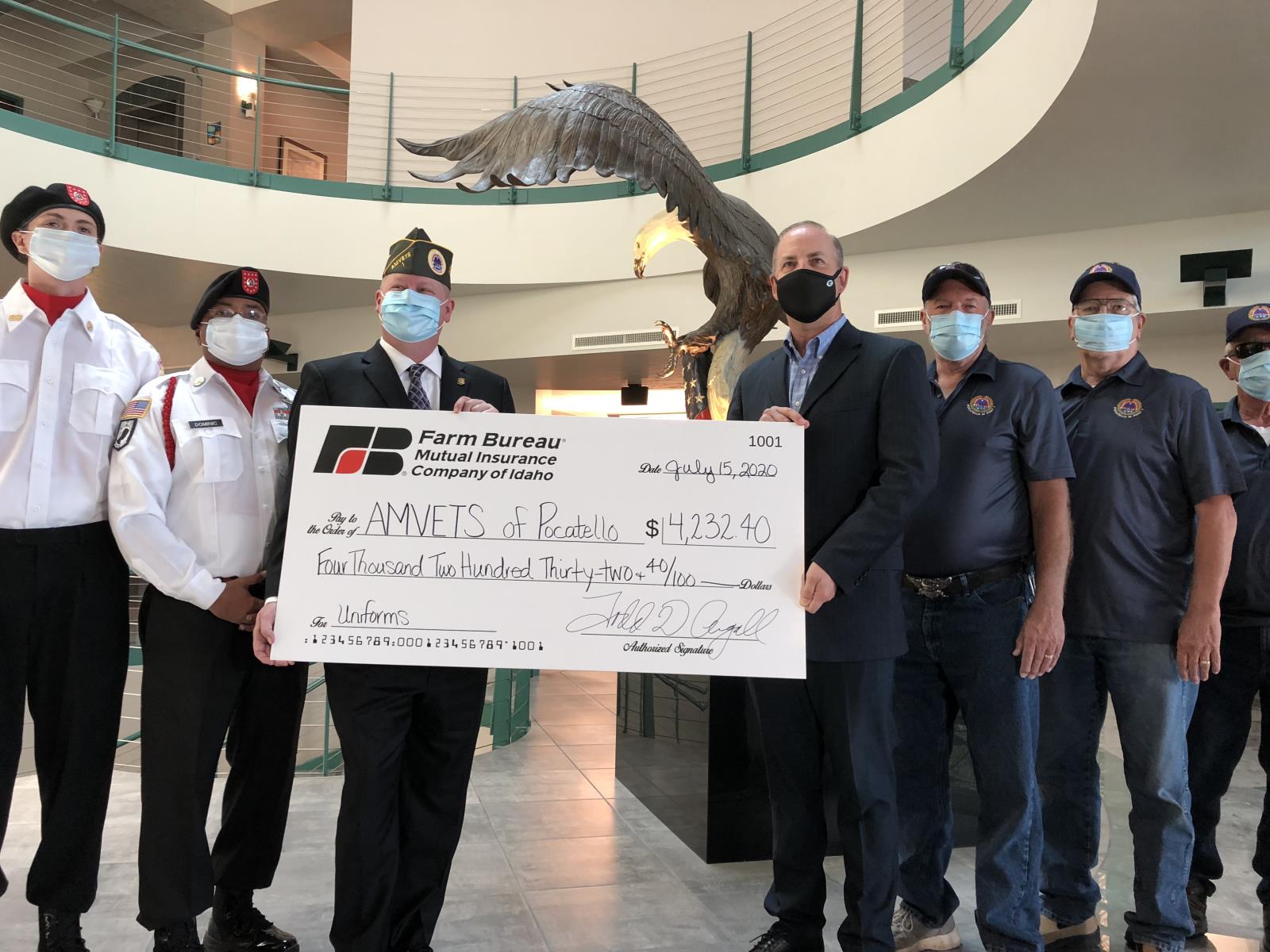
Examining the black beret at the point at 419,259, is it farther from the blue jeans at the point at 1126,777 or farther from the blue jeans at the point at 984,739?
the blue jeans at the point at 1126,777

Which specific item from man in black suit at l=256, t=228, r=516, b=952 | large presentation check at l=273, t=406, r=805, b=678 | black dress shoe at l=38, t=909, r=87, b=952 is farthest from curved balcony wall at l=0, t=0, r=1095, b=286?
black dress shoe at l=38, t=909, r=87, b=952

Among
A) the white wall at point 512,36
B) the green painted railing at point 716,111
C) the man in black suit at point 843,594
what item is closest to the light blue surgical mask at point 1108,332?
the man in black suit at point 843,594

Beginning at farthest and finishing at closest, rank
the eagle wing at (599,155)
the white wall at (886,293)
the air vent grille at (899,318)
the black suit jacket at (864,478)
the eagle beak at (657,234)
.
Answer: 1. the air vent grille at (899,318)
2. the white wall at (886,293)
3. the eagle beak at (657,234)
4. the eagle wing at (599,155)
5. the black suit jacket at (864,478)

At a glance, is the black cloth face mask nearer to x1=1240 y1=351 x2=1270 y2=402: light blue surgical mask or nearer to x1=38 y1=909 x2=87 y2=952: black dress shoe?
x1=1240 y1=351 x2=1270 y2=402: light blue surgical mask

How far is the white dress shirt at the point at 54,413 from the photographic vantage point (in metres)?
2.02

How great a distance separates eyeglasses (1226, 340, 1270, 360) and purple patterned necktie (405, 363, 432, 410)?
2.51m

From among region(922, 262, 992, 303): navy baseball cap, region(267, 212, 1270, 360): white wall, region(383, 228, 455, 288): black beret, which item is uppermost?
region(267, 212, 1270, 360): white wall

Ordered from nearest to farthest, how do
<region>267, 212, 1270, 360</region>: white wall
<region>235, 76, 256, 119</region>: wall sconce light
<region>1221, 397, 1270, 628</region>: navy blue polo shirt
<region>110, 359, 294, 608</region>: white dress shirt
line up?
<region>110, 359, 294, 608</region>: white dress shirt
<region>1221, 397, 1270, 628</region>: navy blue polo shirt
<region>267, 212, 1270, 360</region>: white wall
<region>235, 76, 256, 119</region>: wall sconce light

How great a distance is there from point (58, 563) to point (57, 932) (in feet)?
2.92

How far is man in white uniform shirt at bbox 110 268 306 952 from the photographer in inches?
78.6

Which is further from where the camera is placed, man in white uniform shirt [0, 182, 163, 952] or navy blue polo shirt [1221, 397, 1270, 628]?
navy blue polo shirt [1221, 397, 1270, 628]

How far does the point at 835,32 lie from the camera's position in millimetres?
7559

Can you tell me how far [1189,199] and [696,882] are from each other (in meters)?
5.07

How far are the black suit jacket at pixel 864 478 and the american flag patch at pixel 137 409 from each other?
62.1 inches
